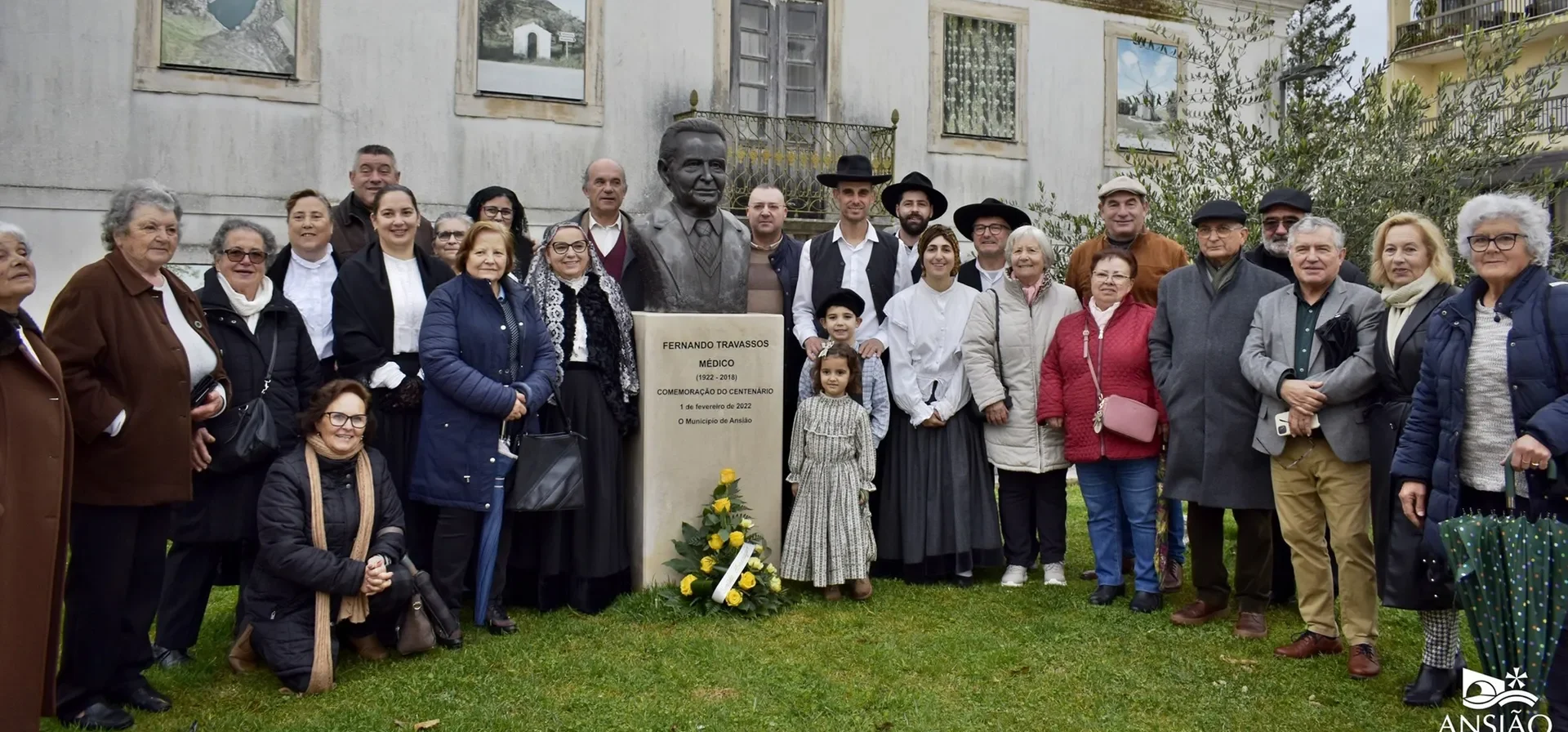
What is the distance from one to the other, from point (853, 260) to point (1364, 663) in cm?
319

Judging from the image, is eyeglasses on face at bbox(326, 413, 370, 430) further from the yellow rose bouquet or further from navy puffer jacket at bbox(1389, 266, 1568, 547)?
navy puffer jacket at bbox(1389, 266, 1568, 547)

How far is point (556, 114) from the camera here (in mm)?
11992

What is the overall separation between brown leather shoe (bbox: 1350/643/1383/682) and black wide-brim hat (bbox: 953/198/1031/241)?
2698 mm

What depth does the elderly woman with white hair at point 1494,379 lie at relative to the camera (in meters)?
3.61

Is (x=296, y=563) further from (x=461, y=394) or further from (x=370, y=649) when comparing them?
(x=461, y=394)

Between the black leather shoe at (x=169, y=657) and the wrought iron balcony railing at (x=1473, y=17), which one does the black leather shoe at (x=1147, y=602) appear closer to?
the black leather shoe at (x=169, y=657)

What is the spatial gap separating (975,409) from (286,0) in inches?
307

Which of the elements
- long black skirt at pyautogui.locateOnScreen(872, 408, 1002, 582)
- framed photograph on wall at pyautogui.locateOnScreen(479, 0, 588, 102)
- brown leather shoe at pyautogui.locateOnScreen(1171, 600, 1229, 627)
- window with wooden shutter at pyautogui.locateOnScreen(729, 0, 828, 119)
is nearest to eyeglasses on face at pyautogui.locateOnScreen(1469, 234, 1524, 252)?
brown leather shoe at pyautogui.locateOnScreen(1171, 600, 1229, 627)

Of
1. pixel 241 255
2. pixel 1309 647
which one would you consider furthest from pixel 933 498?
pixel 241 255

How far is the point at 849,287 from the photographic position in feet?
21.6

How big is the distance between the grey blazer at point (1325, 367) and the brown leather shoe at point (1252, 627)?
2.59 ft

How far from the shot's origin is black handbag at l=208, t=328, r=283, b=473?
15.1ft

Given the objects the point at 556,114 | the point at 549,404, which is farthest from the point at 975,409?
the point at 556,114

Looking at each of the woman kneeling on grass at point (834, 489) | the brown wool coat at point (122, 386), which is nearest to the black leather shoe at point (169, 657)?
the brown wool coat at point (122, 386)
